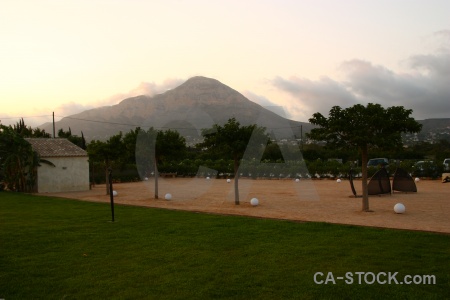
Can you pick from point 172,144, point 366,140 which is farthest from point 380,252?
point 172,144

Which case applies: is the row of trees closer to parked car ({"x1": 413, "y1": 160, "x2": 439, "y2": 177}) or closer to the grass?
the grass

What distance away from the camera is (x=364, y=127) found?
14180mm

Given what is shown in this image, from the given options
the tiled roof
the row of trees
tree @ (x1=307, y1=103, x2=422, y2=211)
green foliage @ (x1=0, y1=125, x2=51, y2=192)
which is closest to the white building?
the tiled roof

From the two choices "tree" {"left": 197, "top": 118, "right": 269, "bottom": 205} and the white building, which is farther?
the white building

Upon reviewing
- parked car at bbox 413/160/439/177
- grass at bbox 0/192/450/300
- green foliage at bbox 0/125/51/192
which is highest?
green foliage at bbox 0/125/51/192

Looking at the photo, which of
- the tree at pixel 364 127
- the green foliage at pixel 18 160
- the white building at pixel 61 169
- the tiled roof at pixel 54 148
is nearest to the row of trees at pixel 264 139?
the tree at pixel 364 127

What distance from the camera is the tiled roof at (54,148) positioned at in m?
28.3

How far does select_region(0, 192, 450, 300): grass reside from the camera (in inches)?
236

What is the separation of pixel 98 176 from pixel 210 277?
33262 mm

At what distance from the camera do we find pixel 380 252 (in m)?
8.01

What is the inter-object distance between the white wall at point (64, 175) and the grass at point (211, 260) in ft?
53.8

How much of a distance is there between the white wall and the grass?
1640 centimetres

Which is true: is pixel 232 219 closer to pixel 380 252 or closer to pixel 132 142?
→ pixel 380 252

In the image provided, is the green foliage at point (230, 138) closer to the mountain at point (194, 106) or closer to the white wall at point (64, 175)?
the mountain at point (194, 106)
